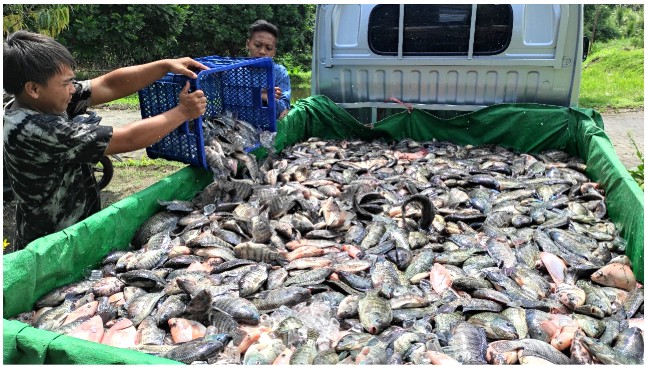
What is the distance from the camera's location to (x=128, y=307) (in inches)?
109

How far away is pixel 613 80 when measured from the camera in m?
20.1

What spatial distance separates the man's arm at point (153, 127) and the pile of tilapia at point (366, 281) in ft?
2.17

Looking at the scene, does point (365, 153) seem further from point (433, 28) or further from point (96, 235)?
point (96, 235)

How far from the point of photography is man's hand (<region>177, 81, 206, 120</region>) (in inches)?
139

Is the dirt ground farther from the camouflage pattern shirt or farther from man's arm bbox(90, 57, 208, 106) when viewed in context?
the camouflage pattern shirt

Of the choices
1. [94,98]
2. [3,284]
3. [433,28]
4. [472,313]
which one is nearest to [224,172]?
[94,98]

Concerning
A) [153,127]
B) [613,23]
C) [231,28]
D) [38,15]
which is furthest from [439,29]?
[613,23]

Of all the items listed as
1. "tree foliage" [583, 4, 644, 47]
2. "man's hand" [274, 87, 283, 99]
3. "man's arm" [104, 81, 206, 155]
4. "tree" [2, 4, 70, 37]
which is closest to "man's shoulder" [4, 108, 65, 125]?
"man's arm" [104, 81, 206, 155]

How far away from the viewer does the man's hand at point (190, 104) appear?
353 centimetres

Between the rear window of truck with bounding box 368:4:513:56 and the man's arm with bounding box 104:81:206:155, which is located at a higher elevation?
the rear window of truck with bounding box 368:4:513:56

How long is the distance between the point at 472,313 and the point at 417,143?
159 inches

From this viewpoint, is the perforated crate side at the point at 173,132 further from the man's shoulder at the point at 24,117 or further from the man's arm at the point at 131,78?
the man's shoulder at the point at 24,117

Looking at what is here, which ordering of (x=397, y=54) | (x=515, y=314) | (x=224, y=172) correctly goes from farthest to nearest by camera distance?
(x=397, y=54) → (x=224, y=172) → (x=515, y=314)

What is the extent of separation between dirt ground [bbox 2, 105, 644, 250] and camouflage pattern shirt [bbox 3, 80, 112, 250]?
2.53m
